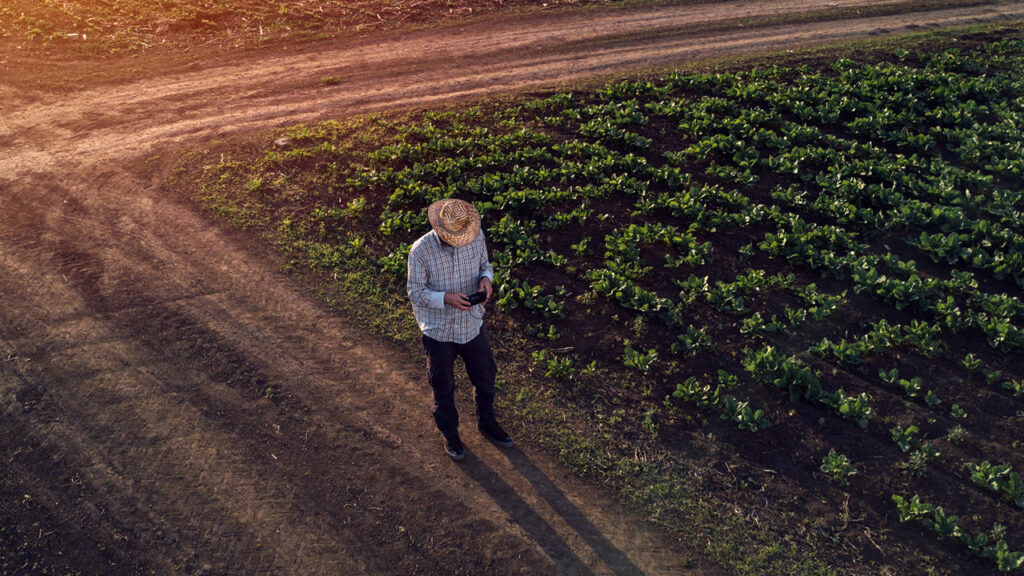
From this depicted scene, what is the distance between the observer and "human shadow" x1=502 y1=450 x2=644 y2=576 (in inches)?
256

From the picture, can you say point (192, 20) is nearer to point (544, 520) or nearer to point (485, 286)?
point (485, 286)

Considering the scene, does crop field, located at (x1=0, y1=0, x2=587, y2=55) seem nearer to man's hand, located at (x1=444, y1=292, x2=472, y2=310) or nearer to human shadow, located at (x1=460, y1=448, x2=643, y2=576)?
man's hand, located at (x1=444, y1=292, x2=472, y2=310)

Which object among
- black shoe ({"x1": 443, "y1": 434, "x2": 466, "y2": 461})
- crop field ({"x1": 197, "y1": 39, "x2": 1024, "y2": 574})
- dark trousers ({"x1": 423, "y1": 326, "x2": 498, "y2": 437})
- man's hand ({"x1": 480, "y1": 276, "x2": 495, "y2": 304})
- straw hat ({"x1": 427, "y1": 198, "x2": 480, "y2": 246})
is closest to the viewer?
straw hat ({"x1": 427, "y1": 198, "x2": 480, "y2": 246})

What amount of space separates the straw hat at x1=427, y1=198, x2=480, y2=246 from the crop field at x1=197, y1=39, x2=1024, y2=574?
2624 millimetres

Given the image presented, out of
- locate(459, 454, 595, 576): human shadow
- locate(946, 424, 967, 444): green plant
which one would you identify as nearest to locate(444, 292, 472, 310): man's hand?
locate(459, 454, 595, 576): human shadow

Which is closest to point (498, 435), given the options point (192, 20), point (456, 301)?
point (456, 301)

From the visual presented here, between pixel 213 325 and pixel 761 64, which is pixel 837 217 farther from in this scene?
pixel 213 325

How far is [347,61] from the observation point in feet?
64.6

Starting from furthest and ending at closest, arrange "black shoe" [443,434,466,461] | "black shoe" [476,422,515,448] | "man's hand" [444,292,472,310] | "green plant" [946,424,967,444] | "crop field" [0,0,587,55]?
"crop field" [0,0,587,55], "green plant" [946,424,967,444], "black shoe" [476,422,515,448], "black shoe" [443,434,466,461], "man's hand" [444,292,472,310]

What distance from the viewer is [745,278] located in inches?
408

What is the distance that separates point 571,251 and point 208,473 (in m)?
6.42

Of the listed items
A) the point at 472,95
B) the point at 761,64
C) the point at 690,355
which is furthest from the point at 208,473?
the point at 761,64

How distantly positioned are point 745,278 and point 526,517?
5.48 metres

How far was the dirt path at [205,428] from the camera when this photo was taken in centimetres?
656
